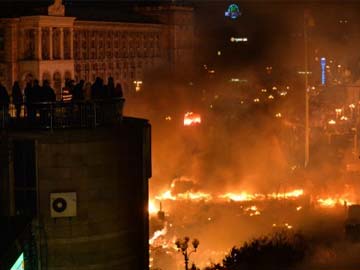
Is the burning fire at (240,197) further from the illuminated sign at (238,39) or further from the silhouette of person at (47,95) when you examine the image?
the illuminated sign at (238,39)

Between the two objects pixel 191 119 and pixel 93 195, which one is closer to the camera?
pixel 93 195

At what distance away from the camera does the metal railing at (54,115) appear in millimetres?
11500

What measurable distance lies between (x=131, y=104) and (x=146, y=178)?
199 ft

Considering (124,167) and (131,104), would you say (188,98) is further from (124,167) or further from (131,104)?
(124,167)

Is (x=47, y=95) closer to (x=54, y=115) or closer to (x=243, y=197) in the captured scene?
(x=54, y=115)

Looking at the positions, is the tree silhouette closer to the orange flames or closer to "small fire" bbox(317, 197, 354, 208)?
"small fire" bbox(317, 197, 354, 208)

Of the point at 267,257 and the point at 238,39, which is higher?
the point at 238,39

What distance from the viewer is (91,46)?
80.7m

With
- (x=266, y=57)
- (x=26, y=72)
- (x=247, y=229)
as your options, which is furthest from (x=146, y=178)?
(x=266, y=57)

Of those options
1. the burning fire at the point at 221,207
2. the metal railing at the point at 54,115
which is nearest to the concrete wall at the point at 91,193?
the metal railing at the point at 54,115

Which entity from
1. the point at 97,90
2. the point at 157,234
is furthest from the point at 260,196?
the point at 97,90

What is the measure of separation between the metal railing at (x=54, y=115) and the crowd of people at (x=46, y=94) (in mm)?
16

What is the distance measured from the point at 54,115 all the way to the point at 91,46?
70.0 m

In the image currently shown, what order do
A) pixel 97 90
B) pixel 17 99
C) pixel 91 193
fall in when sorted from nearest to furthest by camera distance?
pixel 91 193 < pixel 17 99 < pixel 97 90
